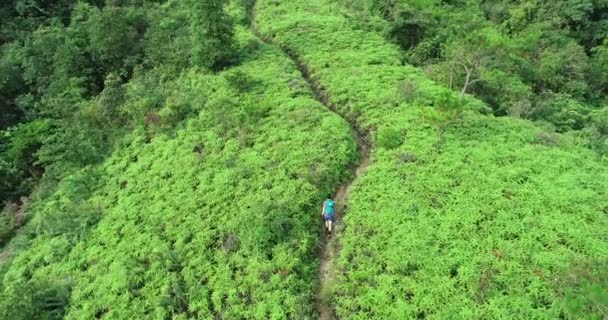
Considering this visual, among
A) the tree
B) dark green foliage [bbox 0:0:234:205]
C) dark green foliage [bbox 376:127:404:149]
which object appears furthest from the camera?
the tree

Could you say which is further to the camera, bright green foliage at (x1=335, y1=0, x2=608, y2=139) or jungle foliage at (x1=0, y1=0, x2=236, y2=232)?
jungle foliage at (x1=0, y1=0, x2=236, y2=232)

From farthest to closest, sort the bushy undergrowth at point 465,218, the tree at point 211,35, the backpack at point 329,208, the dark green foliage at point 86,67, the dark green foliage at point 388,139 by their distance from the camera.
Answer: the tree at point 211,35, the dark green foliage at point 86,67, the dark green foliage at point 388,139, the backpack at point 329,208, the bushy undergrowth at point 465,218

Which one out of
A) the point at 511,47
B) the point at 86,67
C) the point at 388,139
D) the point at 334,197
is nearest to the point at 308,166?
the point at 334,197

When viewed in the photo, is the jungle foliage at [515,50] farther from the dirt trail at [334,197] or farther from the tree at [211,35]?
the tree at [211,35]

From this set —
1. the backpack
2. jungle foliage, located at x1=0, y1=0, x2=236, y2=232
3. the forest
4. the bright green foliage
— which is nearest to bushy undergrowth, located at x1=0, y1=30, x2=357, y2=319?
the forest

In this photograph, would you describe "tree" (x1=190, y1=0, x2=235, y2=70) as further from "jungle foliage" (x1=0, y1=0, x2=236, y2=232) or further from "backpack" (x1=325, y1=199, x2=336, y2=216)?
"backpack" (x1=325, y1=199, x2=336, y2=216)

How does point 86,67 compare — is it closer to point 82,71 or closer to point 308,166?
point 82,71

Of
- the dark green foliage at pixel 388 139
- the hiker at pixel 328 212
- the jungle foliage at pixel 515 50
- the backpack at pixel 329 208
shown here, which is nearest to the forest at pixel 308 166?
the dark green foliage at pixel 388 139
